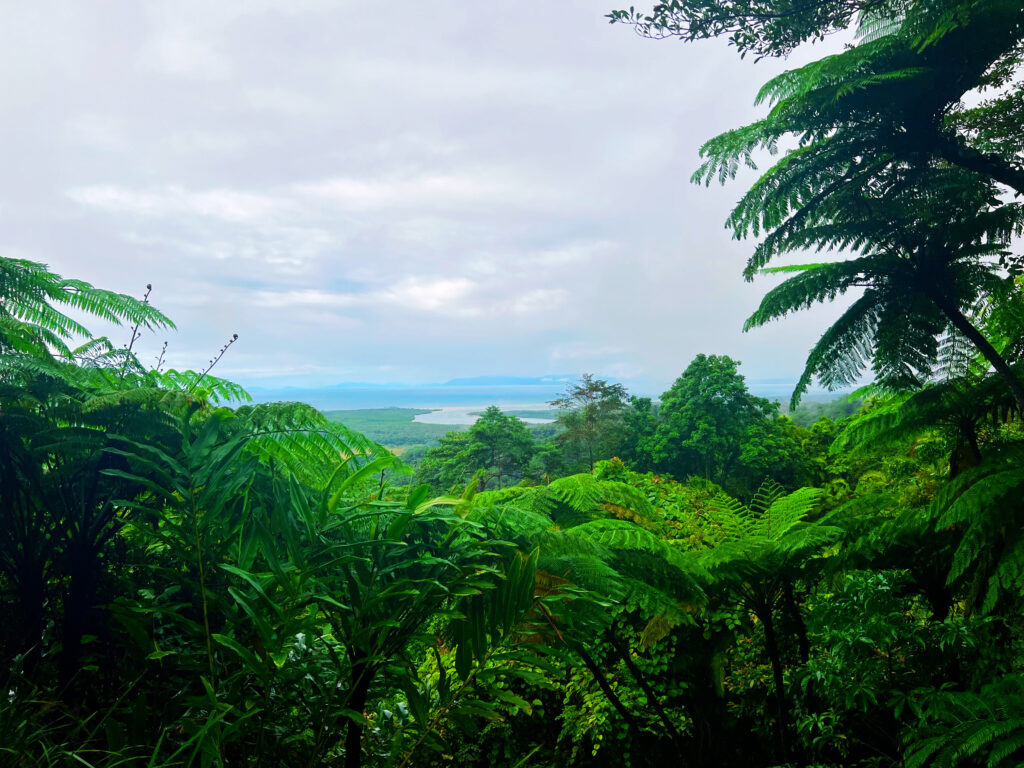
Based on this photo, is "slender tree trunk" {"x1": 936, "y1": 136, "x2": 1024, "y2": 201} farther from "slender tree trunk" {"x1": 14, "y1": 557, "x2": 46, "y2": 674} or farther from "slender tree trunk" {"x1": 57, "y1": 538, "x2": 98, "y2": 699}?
"slender tree trunk" {"x1": 14, "y1": 557, "x2": 46, "y2": 674}

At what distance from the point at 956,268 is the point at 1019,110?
2.68 feet

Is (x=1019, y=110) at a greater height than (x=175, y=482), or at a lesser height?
greater

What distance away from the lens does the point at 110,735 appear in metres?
1.23

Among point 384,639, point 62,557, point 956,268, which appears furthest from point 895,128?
point 62,557

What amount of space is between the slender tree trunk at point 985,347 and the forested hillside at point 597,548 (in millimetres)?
14

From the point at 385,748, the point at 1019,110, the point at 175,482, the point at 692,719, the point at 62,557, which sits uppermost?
the point at 1019,110

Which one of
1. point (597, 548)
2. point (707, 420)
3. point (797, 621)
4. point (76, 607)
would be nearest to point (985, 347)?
point (797, 621)

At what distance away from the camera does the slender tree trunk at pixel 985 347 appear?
100 inches

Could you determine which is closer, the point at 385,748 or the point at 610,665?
the point at 385,748

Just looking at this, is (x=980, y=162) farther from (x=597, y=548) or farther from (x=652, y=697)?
(x=652, y=697)

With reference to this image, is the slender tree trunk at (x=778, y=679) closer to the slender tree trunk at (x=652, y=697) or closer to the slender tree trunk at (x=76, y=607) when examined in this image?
the slender tree trunk at (x=652, y=697)

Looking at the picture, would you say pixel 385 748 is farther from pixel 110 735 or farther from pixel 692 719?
pixel 692 719

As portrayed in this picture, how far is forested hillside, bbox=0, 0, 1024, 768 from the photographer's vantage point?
1.50m

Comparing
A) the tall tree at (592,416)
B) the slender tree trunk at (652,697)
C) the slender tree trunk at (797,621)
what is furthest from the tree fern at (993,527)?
the tall tree at (592,416)
